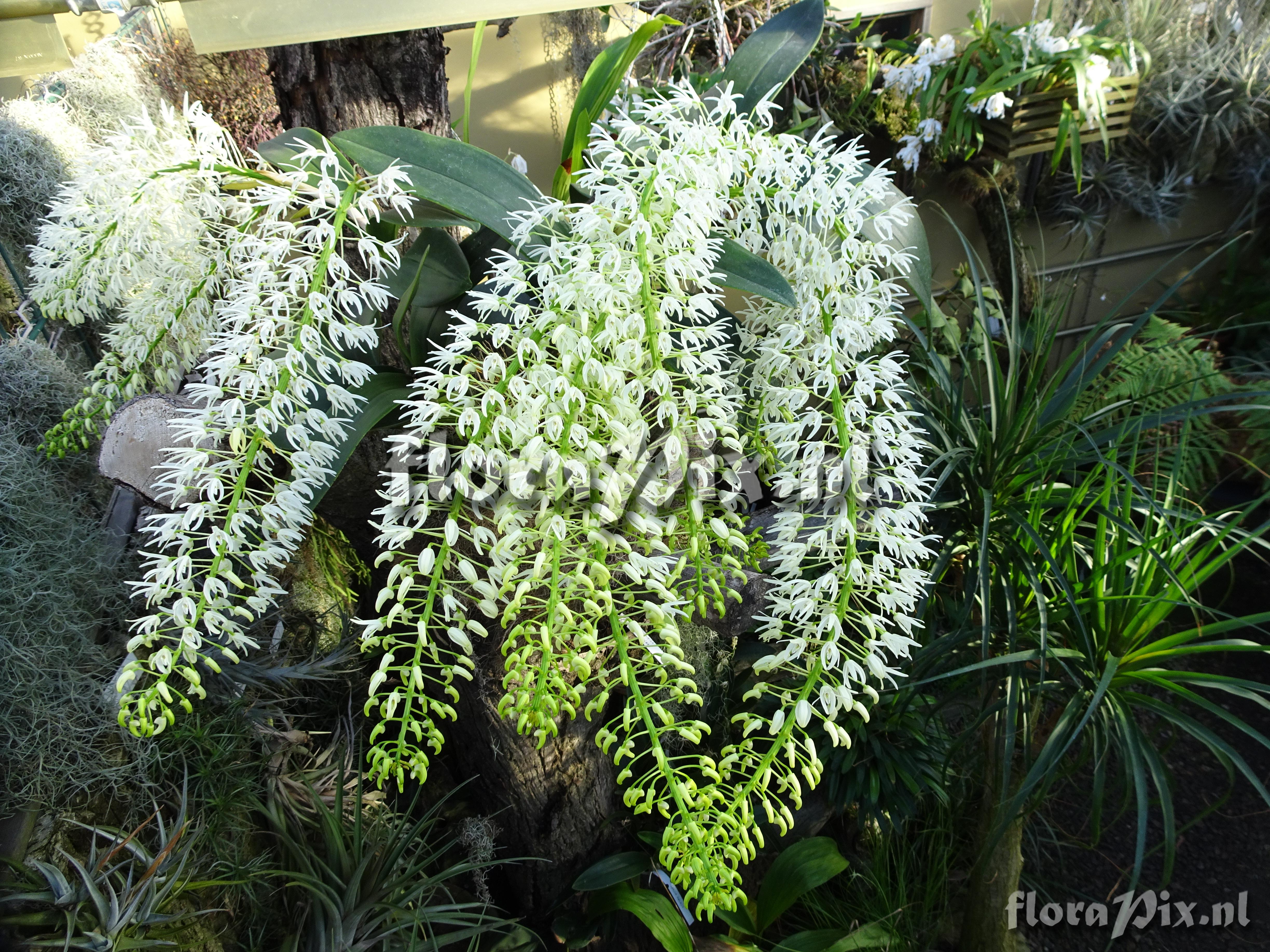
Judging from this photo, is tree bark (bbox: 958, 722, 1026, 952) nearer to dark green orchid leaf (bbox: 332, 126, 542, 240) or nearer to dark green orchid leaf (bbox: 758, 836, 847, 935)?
dark green orchid leaf (bbox: 758, 836, 847, 935)

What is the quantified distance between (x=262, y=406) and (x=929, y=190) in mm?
2844

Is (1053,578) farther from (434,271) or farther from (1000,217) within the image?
(1000,217)

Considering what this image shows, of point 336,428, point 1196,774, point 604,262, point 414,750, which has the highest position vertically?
point 604,262

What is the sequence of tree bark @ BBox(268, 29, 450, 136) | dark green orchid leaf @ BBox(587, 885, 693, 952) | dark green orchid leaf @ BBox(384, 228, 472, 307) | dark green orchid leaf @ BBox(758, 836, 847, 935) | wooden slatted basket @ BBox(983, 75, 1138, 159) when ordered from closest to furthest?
dark green orchid leaf @ BBox(384, 228, 472, 307), tree bark @ BBox(268, 29, 450, 136), dark green orchid leaf @ BBox(587, 885, 693, 952), dark green orchid leaf @ BBox(758, 836, 847, 935), wooden slatted basket @ BBox(983, 75, 1138, 159)

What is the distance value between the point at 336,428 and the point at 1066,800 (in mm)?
2075

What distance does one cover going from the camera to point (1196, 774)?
2021 mm

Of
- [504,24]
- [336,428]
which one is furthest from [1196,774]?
[504,24]

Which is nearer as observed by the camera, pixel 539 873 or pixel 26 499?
pixel 26 499

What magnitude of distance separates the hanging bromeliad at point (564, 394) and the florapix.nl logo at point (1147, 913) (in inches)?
52.1

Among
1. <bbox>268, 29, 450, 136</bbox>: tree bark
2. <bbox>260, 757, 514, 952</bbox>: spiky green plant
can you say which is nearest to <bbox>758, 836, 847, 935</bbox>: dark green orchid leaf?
<bbox>260, 757, 514, 952</bbox>: spiky green plant

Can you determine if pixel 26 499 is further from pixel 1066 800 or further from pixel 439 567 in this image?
pixel 1066 800

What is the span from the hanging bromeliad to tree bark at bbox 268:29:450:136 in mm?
182

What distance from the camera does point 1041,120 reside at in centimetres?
249

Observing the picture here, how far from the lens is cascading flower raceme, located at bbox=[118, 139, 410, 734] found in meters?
0.64
